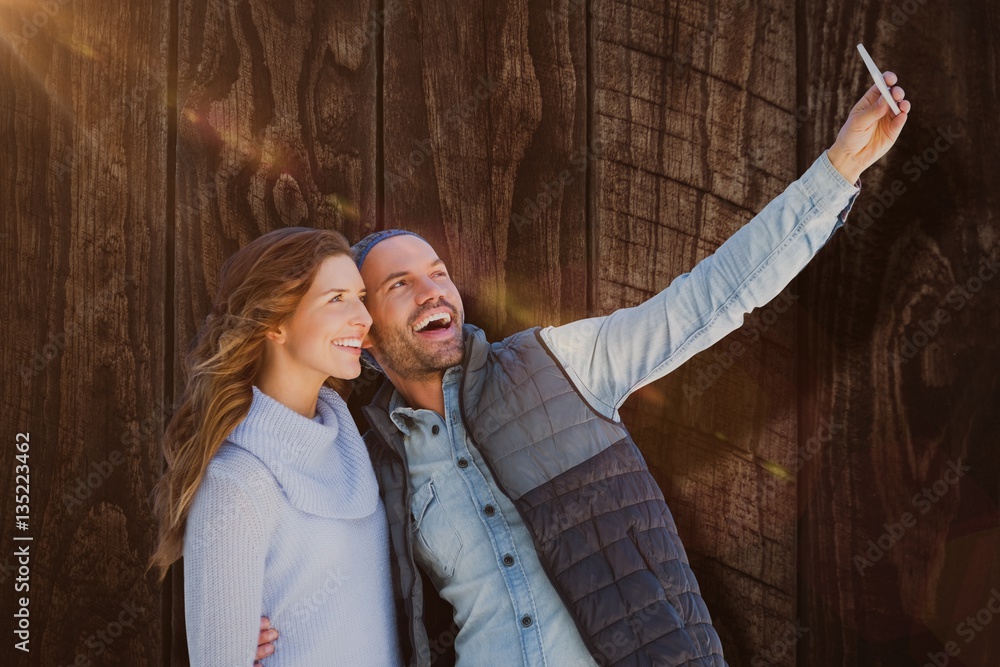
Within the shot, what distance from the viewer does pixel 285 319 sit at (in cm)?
178

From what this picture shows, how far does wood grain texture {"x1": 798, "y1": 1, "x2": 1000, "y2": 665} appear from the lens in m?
1.93

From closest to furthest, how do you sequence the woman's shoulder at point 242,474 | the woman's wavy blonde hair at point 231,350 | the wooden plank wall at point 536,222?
the woman's shoulder at point 242,474
the woman's wavy blonde hair at point 231,350
the wooden plank wall at point 536,222

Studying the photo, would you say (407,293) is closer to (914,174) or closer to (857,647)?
(914,174)

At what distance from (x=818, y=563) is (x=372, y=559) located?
1146mm

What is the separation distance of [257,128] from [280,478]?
3.12ft

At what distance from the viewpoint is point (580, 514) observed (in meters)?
1.67

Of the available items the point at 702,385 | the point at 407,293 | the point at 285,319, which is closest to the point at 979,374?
the point at 702,385

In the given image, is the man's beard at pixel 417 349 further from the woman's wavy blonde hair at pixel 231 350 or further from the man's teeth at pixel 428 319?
the woman's wavy blonde hair at pixel 231 350

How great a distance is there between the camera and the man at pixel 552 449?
1.57 m

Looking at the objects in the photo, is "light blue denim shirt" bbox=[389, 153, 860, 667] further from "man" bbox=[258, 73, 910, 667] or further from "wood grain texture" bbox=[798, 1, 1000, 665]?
"wood grain texture" bbox=[798, 1, 1000, 665]

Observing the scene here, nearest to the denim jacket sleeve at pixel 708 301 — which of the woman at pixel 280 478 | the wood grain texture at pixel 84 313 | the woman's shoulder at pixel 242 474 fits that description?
the woman at pixel 280 478

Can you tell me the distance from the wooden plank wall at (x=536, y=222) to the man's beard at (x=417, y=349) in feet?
0.81

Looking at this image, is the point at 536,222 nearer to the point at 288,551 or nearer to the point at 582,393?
the point at 582,393

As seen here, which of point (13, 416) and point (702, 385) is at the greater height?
point (702, 385)
